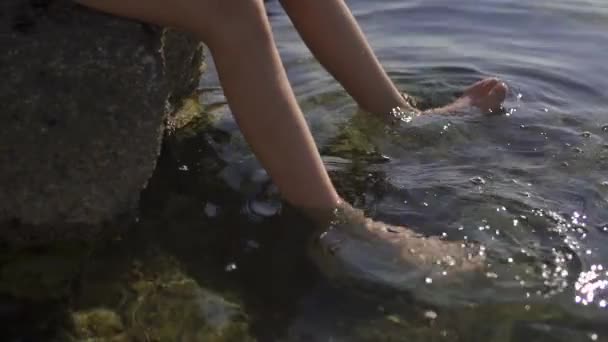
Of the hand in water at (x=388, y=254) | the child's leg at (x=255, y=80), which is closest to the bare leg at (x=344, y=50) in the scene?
the child's leg at (x=255, y=80)

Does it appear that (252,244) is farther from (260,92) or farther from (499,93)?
(499,93)

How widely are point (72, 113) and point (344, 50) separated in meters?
1.12

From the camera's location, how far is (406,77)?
4.10m

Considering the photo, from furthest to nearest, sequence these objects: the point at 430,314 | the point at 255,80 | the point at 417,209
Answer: the point at 417,209 → the point at 255,80 → the point at 430,314

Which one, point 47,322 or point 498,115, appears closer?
point 47,322

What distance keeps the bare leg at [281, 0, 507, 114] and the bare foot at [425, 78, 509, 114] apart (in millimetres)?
228

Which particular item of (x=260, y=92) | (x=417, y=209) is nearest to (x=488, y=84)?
(x=417, y=209)

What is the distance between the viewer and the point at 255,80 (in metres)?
2.57

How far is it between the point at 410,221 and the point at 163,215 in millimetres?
780

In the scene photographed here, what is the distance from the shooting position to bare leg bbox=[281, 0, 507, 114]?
319cm

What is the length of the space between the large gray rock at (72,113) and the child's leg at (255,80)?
0.11m

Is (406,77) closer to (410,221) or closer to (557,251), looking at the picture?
(410,221)

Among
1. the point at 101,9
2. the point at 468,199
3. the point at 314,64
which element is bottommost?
the point at 314,64

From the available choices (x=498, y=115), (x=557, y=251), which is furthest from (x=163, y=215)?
(x=498, y=115)
